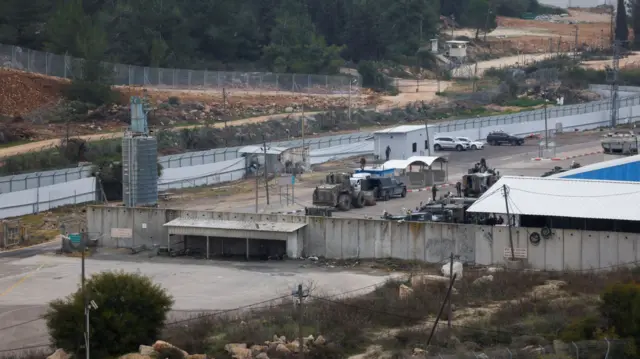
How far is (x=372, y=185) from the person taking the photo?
175ft

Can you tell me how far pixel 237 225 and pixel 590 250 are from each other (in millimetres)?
11791

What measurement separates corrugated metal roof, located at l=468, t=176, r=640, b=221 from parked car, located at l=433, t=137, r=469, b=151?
89.5ft

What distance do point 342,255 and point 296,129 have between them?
3634 cm

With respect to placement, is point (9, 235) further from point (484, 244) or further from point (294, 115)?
point (294, 115)

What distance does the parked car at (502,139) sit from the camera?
74.8m

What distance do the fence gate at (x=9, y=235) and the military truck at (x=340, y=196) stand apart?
11749 mm

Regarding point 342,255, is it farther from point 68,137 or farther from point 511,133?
point 511,133

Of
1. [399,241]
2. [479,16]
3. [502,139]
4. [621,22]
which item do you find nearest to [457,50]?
[621,22]

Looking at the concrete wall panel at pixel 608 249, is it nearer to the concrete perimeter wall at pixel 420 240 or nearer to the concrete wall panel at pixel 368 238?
the concrete perimeter wall at pixel 420 240

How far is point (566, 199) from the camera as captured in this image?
42.0 meters

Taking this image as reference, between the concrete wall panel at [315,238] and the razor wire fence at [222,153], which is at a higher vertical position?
the razor wire fence at [222,153]

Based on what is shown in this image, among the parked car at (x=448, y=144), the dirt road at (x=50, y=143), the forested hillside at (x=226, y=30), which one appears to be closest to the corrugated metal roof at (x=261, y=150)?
the dirt road at (x=50, y=143)

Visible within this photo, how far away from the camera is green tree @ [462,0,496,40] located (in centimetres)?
13688

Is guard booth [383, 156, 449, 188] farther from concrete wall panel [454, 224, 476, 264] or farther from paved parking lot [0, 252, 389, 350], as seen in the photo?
paved parking lot [0, 252, 389, 350]
